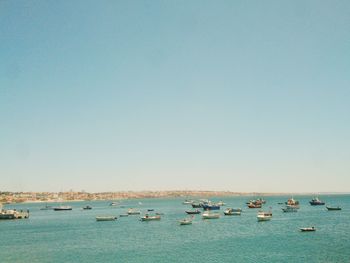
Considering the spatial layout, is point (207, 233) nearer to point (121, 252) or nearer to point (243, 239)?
point (243, 239)

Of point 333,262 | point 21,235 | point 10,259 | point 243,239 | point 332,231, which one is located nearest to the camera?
point 333,262

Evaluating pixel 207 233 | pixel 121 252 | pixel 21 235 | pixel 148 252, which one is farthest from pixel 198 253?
pixel 21 235

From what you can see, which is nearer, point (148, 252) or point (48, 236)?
point (148, 252)

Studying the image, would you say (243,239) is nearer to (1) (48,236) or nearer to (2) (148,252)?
(2) (148,252)

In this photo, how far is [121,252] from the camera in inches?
2616

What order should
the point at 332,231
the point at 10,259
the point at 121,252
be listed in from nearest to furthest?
the point at 10,259
the point at 121,252
the point at 332,231

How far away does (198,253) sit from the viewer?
2525 inches

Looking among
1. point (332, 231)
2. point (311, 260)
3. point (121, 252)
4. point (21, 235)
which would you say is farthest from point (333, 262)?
point (21, 235)

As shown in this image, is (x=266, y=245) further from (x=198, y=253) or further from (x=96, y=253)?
(x=96, y=253)

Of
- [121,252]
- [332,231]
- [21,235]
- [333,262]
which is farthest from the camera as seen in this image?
[21,235]

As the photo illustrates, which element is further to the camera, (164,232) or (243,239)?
(164,232)

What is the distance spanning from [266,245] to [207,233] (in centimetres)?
2196

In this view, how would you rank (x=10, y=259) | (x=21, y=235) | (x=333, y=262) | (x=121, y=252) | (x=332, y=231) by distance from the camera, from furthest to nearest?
(x=21, y=235) → (x=332, y=231) → (x=121, y=252) → (x=10, y=259) → (x=333, y=262)

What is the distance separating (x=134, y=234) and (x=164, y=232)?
278 inches
